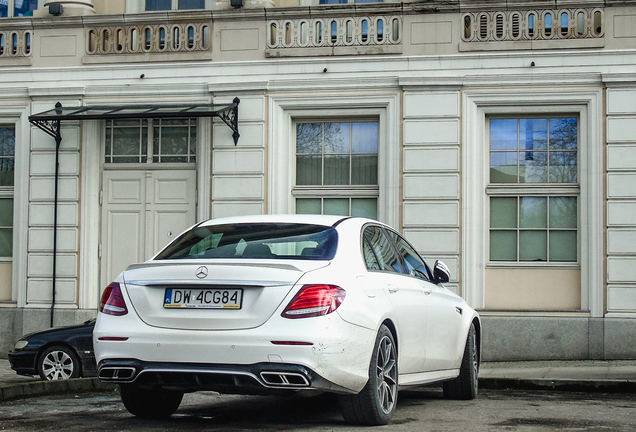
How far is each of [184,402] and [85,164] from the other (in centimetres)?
→ 830

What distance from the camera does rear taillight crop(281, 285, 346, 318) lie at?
6363mm

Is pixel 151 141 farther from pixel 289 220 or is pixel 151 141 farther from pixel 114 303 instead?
pixel 114 303

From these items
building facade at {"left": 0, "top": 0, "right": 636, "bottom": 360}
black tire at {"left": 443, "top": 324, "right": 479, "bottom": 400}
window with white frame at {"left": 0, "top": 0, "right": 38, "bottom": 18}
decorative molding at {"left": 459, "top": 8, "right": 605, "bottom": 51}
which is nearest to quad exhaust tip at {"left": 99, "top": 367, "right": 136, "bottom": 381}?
black tire at {"left": 443, "top": 324, "right": 479, "bottom": 400}

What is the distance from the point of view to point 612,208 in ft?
48.4

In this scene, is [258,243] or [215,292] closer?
[215,292]

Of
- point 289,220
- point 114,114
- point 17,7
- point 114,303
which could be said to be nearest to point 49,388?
point 114,303

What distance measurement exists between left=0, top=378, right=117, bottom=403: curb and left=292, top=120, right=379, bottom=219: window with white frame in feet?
20.0

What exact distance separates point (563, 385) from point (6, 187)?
33.5 ft

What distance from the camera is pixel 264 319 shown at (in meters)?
6.37

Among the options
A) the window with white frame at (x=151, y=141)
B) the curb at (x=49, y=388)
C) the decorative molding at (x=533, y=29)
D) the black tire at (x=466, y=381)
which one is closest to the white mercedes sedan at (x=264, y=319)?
the black tire at (x=466, y=381)

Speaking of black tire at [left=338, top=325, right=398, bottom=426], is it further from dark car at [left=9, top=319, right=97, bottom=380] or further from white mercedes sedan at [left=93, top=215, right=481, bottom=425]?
dark car at [left=9, top=319, right=97, bottom=380]

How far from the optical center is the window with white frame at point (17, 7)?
1759cm

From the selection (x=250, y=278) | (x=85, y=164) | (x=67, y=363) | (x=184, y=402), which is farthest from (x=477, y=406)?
(x=85, y=164)

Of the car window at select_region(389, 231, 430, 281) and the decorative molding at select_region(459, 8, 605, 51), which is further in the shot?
the decorative molding at select_region(459, 8, 605, 51)
